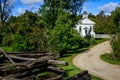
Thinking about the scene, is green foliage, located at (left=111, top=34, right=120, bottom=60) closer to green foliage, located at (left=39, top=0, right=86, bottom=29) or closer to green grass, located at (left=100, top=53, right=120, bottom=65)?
green grass, located at (left=100, top=53, right=120, bottom=65)

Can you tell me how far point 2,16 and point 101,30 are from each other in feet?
→ 81.8

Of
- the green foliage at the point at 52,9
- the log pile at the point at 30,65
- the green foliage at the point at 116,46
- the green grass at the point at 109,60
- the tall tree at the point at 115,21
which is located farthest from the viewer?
the tall tree at the point at 115,21

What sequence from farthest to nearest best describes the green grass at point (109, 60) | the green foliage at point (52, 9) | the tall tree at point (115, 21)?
the tall tree at point (115, 21), the green foliage at point (52, 9), the green grass at point (109, 60)

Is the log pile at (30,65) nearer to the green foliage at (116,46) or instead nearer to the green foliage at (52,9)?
the green foliage at (116,46)

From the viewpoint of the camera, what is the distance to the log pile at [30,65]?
531 inches

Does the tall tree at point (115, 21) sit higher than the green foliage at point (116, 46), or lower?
higher

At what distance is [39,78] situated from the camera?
1603cm

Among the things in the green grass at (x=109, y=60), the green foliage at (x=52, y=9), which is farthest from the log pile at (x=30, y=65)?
the green foliage at (x=52, y=9)

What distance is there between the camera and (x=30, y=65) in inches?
541

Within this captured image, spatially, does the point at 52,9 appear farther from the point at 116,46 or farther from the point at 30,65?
the point at 30,65

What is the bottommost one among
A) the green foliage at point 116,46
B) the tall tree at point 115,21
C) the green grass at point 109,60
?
the green grass at point 109,60

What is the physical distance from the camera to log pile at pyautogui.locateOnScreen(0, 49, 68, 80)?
13492 mm

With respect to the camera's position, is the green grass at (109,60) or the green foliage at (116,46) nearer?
the green grass at (109,60)

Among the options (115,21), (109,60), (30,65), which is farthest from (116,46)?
(30,65)
